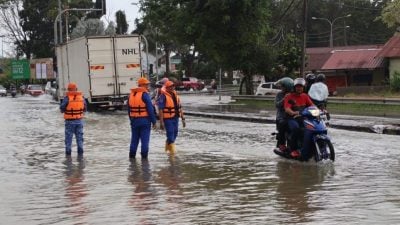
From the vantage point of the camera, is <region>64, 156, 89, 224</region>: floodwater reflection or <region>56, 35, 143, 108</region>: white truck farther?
<region>56, 35, 143, 108</region>: white truck

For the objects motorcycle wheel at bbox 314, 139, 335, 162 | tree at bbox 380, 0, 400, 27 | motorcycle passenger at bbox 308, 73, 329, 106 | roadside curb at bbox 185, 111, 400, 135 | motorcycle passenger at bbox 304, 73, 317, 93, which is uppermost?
tree at bbox 380, 0, 400, 27

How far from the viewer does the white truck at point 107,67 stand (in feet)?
96.0

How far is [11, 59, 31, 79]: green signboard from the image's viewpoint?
3659 inches

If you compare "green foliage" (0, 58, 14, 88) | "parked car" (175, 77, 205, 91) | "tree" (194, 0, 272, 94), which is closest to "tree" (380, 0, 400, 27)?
"tree" (194, 0, 272, 94)

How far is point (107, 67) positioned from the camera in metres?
29.7

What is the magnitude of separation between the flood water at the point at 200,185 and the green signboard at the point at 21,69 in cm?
8030

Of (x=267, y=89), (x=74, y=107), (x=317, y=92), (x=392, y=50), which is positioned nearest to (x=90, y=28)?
(x=267, y=89)

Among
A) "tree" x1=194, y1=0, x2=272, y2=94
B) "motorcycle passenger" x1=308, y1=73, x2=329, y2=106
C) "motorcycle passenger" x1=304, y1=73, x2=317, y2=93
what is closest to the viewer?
"motorcycle passenger" x1=308, y1=73, x2=329, y2=106

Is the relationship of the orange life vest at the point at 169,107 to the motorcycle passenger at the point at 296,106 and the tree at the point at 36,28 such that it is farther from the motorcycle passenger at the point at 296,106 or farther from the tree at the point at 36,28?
the tree at the point at 36,28

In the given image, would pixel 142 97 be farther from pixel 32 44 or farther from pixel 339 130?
pixel 32 44

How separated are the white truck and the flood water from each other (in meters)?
13.6

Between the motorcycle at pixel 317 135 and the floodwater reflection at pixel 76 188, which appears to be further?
the motorcycle at pixel 317 135

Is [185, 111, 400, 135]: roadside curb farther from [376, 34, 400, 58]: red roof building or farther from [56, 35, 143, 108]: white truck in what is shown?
[376, 34, 400, 58]: red roof building

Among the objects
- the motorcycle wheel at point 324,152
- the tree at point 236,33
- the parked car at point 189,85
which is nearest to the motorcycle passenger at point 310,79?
the motorcycle wheel at point 324,152
